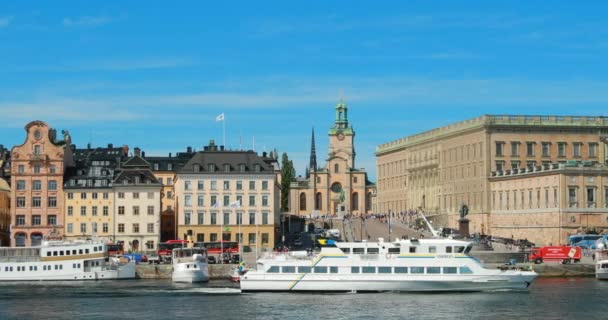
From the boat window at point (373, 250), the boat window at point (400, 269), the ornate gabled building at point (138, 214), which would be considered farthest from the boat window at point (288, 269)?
the ornate gabled building at point (138, 214)

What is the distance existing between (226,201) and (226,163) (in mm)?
4421

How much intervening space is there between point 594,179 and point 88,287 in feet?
235

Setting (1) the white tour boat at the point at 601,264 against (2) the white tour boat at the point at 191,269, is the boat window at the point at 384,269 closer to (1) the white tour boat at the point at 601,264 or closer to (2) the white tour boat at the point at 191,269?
(2) the white tour boat at the point at 191,269

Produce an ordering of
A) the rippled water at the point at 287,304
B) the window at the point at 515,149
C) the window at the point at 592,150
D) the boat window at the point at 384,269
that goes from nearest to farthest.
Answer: the rippled water at the point at 287,304 < the boat window at the point at 384,269 < the window at the point at 592,150 < the window at the point at 515,149

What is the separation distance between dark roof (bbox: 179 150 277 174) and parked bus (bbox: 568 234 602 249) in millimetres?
35249

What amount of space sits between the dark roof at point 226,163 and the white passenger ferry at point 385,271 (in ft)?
171

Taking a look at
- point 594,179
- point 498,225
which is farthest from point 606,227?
point 498,225

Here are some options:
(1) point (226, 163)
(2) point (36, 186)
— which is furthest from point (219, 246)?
(2) point (36, 186)

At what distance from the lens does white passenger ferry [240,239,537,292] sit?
104 meters

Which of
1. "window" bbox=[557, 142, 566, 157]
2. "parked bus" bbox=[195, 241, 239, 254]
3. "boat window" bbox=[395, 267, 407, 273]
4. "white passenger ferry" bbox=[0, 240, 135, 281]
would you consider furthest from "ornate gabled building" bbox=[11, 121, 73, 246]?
"window" bbox=[557, 142, 566, 157]

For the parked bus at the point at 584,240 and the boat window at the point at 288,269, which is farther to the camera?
the parked bus at the point at 584,240

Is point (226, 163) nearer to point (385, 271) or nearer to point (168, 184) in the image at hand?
point (168, 184)

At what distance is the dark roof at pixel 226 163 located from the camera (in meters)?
157

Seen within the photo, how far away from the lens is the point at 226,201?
156m
